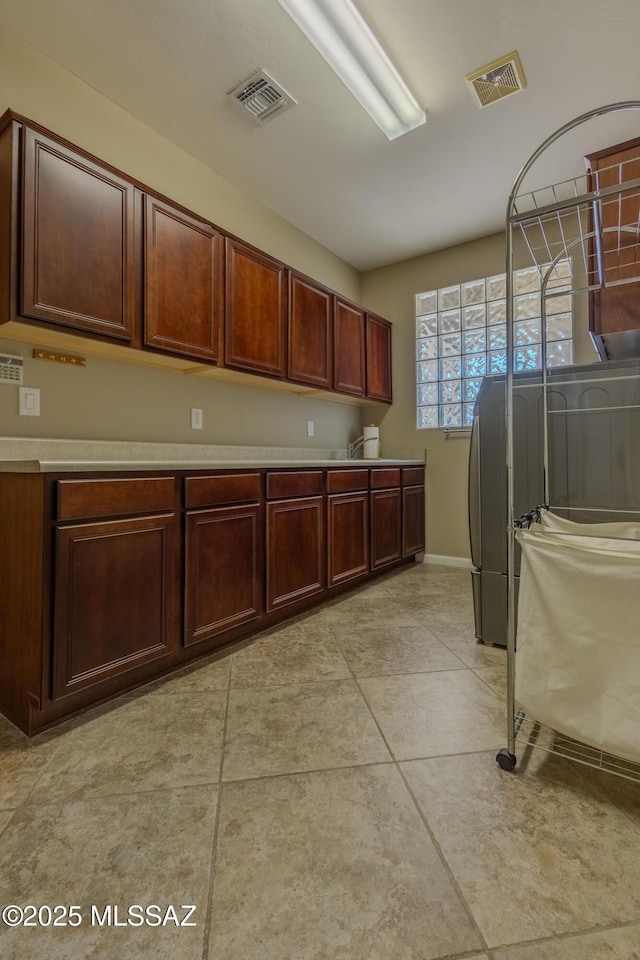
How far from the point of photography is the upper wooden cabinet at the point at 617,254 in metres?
1.80

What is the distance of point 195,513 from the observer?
5.86ft

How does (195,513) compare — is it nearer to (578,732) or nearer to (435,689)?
(435,689)

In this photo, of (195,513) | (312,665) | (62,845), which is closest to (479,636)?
(312,665)

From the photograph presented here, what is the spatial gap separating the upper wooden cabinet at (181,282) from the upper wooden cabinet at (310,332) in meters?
0.61

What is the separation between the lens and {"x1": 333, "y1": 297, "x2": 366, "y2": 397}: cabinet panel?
315 cm

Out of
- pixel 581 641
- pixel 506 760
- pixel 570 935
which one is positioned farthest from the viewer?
pixel 506 760

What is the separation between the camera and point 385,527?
3102mm

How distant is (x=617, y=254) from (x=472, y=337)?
1.62 metres

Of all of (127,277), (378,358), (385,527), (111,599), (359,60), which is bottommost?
(111,599)

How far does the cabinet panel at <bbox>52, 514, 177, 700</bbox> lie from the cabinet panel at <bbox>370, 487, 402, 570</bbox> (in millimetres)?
1592

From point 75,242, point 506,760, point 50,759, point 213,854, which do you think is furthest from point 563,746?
point 75,242

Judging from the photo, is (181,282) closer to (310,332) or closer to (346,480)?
(310,332)

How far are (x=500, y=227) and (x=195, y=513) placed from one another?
3.15 meters

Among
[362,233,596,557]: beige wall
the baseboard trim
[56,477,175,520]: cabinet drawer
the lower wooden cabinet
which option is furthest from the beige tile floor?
[362,233,596,557]: beige wall
